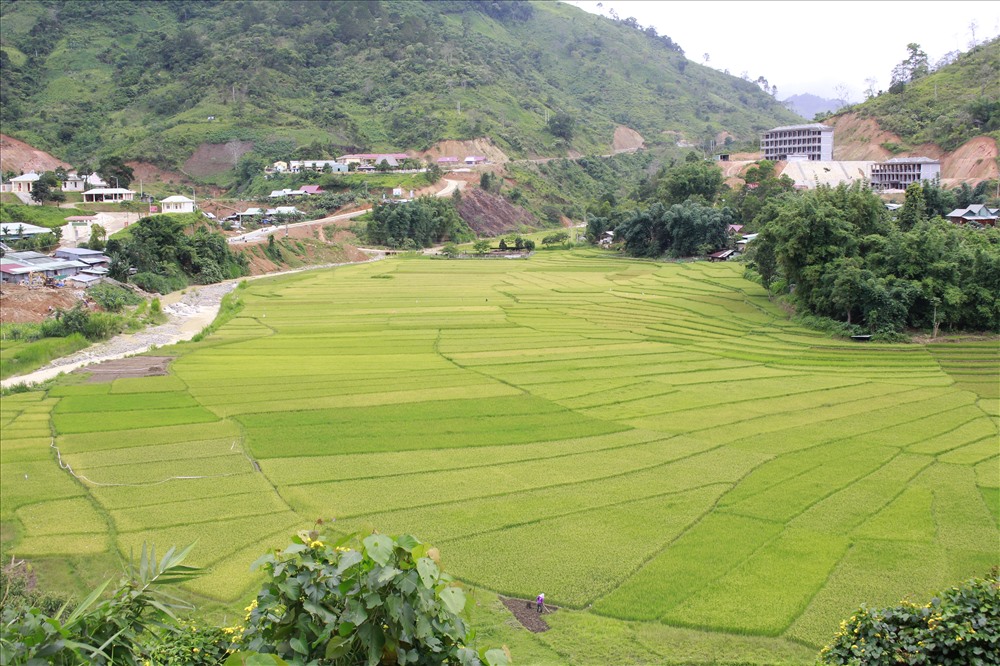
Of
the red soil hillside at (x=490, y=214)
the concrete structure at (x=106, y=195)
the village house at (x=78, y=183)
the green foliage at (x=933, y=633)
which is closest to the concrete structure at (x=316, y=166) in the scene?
the red soil hillside at (x=490, y=214)

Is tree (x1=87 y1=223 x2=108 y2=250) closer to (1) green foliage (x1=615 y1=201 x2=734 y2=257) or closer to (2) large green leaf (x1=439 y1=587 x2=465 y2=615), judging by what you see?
(1) green foliage (x1=615 y1=201 x2=734 y2=257)

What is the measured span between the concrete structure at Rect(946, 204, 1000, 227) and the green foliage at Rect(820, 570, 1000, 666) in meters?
53.3

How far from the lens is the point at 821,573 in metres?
15.5

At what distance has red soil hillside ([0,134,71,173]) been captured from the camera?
86.3m

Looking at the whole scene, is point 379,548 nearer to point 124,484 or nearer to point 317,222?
point 124,484

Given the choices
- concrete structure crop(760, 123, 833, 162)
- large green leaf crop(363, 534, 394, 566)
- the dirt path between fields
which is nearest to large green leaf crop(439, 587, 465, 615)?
large green leaf crop(363, 534, 394, 566)

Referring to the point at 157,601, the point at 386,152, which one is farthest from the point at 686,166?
the point at 157,601

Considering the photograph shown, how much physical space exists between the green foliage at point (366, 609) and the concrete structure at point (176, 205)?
7240 cm

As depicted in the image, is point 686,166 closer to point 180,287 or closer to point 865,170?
point 865,170

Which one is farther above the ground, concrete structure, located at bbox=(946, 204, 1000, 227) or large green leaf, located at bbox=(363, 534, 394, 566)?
concrete structure, located at bbox=(946, 204, 1000, 227)

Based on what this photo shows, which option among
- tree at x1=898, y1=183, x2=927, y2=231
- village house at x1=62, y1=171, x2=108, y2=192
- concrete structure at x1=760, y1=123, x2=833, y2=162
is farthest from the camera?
concrete structure at x1=760, y1=123, x2=833, y2=162

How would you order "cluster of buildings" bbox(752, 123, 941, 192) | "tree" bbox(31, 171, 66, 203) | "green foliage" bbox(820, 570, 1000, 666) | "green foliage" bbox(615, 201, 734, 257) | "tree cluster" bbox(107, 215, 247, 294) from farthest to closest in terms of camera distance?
"cluster of buildings" bbox(752, 123, 941, 192) → "tree" bbox(31, 171, 66, 203) → "green foliage" bbox(615, 201, 734, 257) → "tree cluster" bbox(107, 215, 247, 294) → "green foliage" bbox(820, 570, 1000, 666)

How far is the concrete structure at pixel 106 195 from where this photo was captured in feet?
240

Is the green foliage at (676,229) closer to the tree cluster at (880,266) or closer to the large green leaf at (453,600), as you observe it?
the tree cluster at (880,266)
